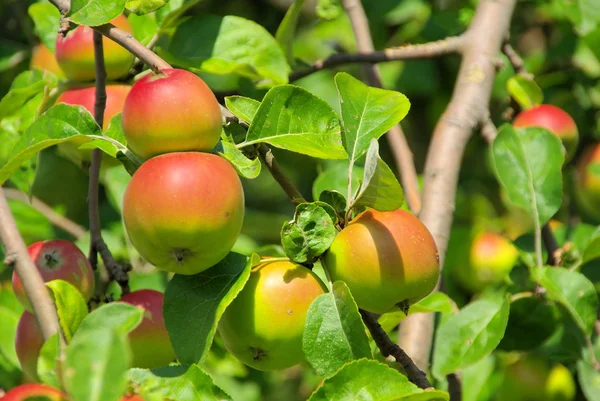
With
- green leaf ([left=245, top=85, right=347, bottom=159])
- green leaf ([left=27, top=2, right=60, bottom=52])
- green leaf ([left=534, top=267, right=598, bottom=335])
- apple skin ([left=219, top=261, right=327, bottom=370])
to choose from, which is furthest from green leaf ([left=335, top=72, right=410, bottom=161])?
green leaf ([left=27, top=2, right=60, bottom=52])

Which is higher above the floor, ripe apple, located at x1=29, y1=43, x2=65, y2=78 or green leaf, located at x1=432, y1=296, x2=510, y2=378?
ripe apple, located at x1=29, y1=43, x2=65, y2=78

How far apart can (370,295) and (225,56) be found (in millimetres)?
541

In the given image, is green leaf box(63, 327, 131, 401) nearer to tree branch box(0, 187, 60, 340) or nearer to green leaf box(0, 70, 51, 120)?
tree branch box(0, 187, 60, 340)

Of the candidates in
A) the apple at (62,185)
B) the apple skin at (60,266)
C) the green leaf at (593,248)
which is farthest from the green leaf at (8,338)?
the green leaf at (593,248)

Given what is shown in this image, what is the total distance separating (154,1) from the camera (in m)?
0.90

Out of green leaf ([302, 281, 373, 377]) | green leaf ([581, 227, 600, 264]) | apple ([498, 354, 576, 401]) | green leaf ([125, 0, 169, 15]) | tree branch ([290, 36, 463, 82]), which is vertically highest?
green leaf ([125, 0, 169, 15])

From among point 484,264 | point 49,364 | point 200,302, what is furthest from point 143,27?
point 484,264

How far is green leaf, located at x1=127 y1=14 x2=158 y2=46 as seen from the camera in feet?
4.20

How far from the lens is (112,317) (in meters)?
0.75

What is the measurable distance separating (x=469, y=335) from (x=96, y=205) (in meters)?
0.55

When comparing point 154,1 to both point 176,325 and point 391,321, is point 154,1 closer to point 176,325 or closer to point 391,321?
point 176,325

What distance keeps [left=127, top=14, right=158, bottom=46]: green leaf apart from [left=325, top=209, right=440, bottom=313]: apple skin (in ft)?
1.90

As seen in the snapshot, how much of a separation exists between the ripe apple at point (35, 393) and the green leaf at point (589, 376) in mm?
918

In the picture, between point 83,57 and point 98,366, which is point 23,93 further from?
point 98,366
